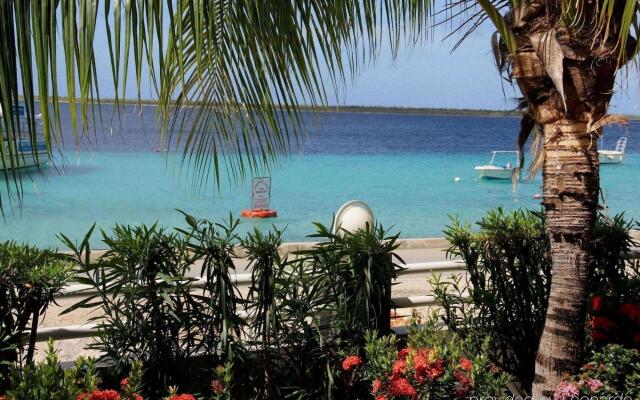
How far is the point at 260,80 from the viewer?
2.43 metres

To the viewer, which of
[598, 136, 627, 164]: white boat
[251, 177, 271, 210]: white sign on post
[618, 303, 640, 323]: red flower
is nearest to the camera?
[618, 303, 640, 323]: red flower

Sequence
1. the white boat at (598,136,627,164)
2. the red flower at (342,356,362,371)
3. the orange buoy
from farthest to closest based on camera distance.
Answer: the white boat at (598,136,627,164), the orange buoy, the red flower at (342,356,362,371)

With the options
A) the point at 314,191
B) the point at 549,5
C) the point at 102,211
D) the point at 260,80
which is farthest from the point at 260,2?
the point at 314,191

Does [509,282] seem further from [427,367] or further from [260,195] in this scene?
[260,195]

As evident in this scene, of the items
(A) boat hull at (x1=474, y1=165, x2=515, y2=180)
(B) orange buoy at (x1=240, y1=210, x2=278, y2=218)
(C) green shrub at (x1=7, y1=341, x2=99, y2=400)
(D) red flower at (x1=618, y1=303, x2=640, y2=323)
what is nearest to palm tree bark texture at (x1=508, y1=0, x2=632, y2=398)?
(D) red flower at (x1=618, y1=303, x2=640, y2=323)

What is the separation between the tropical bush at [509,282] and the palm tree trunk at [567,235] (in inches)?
18.5

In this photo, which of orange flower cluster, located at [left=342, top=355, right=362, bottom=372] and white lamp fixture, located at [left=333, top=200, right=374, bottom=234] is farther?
white lamp fixture, located at [left=333, top=200, right=374, bottom=234]

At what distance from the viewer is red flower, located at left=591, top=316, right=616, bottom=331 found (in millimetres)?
3660

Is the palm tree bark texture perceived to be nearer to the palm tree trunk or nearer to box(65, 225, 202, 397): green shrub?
the palm tree trunk

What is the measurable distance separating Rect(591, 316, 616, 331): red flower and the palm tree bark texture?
1.04 ft

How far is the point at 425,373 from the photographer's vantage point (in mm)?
2949

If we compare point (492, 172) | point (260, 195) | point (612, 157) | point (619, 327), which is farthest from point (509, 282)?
point (612, 157)

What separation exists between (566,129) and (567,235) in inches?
19.6

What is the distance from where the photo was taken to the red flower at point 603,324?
12.0ft
